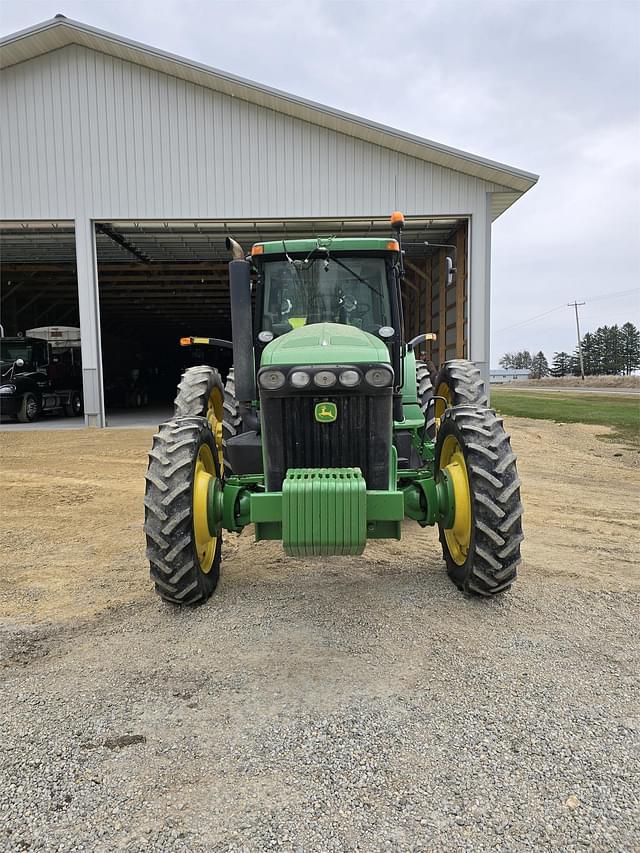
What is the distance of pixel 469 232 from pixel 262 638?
42.4 ft

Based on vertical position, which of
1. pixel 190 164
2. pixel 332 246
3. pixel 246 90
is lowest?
pixel 332 246

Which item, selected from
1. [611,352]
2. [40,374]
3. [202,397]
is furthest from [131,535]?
[611,352]

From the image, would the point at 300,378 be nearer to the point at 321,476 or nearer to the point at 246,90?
the point at 321,476

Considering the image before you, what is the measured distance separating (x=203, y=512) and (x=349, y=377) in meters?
1.27

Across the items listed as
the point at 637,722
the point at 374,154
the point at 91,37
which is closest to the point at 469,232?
the point at 374,154

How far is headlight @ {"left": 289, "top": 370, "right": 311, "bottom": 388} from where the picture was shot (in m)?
3.62

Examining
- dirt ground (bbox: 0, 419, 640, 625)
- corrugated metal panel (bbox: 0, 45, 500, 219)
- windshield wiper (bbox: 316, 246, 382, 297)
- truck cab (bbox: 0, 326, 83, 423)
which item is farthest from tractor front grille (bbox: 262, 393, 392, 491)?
truck cab (bbox: 0, 326, 83, 423)

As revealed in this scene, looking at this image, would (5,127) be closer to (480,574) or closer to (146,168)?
(146,168)

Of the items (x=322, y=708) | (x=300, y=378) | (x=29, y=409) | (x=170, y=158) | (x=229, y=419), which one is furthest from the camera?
(x=29, y=409)

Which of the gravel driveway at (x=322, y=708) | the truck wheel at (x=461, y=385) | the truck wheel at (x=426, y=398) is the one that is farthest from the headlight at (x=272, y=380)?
the truck wheel at (x=426, y=398)

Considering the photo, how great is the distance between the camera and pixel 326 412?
3736 mm

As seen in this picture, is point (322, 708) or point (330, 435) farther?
point (330, 435)

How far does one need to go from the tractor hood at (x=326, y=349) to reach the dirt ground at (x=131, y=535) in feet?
5.89

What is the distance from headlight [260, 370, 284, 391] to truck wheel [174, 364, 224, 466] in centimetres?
154
